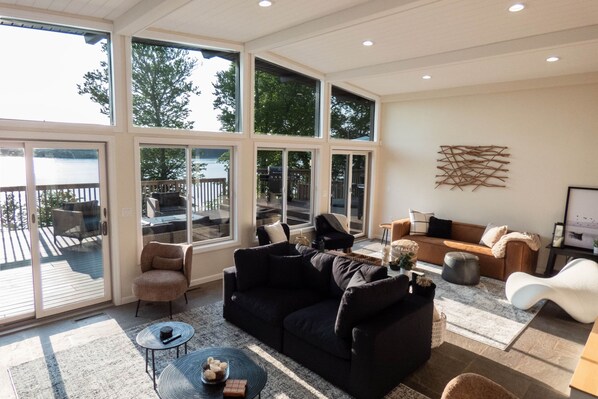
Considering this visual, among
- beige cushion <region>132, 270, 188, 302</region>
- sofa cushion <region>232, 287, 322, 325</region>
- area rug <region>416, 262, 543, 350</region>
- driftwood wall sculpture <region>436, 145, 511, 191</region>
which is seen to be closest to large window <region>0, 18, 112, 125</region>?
beige cushion <region>132, 270, 188, 302</region>

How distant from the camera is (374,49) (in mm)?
5285

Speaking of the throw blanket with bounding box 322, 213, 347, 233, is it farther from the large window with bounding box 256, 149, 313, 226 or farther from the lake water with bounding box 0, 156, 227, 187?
the lake water with bounding box 0, 156, 227, 187

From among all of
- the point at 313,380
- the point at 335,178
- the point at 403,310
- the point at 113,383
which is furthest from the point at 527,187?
the point at 113,383

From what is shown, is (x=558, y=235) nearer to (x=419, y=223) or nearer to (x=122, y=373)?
(x=419, y=223)

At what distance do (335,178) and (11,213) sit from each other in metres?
5.55

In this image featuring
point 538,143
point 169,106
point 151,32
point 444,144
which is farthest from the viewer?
point 444,144

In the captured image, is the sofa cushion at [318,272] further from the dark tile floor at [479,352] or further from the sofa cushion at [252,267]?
the dark tile floor at [479,352]

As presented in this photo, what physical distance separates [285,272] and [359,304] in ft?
4.30

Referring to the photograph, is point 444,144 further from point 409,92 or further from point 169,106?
point 169,106

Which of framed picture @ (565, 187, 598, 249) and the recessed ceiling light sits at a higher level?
the recessed ceiling light

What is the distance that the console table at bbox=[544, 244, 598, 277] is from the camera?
559 centimetres

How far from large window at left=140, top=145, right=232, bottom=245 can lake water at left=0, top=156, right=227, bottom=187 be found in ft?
2.07

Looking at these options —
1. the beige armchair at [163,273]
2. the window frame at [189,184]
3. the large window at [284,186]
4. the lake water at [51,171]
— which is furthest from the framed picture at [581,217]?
the lake water at [51,171]

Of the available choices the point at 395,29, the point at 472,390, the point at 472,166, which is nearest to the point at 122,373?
the point at 472,390
